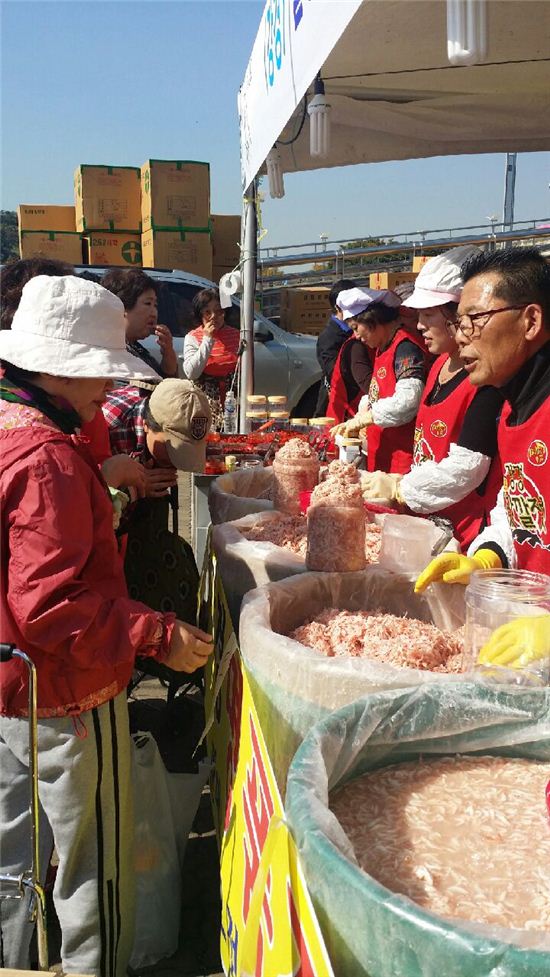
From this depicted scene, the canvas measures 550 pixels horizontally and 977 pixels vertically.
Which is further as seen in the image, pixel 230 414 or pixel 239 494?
pixel 230 414

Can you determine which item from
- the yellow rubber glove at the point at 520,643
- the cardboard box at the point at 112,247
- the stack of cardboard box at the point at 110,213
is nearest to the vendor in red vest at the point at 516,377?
the yellow rubber glove at the point at 520,643

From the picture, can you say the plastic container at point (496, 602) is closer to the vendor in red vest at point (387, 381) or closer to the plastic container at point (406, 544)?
the plastic container at point (406, 544)

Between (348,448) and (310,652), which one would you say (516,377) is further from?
(348,448)

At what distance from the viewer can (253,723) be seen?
180cm

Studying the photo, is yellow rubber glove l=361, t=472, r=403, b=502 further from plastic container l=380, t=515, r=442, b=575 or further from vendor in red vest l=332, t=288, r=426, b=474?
vendor in red vest l=332, t=288, r=426, b=474

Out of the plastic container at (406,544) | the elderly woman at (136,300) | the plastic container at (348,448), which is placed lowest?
the plastic container at (406,544)

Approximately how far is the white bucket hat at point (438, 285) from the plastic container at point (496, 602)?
177 cm

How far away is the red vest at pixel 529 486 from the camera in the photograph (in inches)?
87.7

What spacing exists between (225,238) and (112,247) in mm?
2187

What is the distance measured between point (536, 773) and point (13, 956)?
168cm

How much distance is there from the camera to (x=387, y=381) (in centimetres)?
450

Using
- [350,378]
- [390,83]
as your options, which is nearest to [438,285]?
[390,83]

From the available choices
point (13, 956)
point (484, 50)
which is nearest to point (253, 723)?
point (13, 956)

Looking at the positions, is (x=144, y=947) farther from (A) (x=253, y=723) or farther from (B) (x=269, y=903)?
(B) (x=269, y=903)
